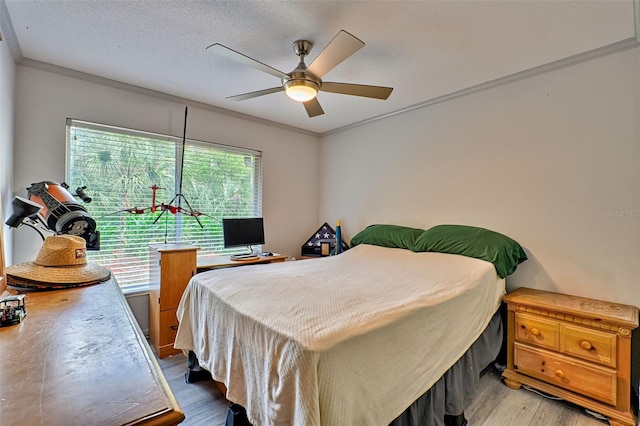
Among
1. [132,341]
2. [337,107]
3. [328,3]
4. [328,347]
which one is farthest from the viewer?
[337,107]

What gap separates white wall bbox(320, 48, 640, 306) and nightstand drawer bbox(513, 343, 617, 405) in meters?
0.58

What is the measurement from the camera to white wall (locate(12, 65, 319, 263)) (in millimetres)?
2301

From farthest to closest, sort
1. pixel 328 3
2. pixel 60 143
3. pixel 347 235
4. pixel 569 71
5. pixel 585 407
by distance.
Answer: pixel 347 235, pixel 60 143, pixel 569 71, pixel 585 407, pixel 328 3

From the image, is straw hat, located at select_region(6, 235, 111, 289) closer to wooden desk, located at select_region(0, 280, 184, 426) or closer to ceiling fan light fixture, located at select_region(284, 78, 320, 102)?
wooden desk, located at select_region(0, 280, 184, 426)

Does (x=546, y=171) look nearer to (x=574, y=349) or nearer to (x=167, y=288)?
(x=574, y=349)

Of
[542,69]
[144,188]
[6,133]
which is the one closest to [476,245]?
[542,69]

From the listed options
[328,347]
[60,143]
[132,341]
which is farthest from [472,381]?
[60,143]

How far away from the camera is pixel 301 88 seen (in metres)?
1.95

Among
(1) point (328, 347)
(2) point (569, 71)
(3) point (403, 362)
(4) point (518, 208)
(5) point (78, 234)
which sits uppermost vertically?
(2) point (569, 71)

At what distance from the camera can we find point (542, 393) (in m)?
2.05

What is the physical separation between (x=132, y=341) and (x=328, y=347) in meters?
0.66

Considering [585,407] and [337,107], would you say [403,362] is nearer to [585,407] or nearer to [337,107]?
[585,407]

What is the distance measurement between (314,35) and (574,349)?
2.74 meters

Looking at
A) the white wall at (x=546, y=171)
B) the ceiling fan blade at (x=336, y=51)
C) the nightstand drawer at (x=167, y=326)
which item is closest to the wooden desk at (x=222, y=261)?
the nightstand drawer at (x=167, y=326)
